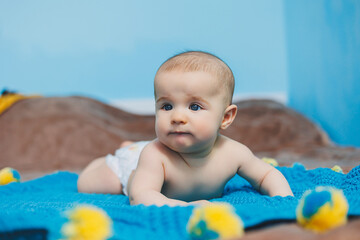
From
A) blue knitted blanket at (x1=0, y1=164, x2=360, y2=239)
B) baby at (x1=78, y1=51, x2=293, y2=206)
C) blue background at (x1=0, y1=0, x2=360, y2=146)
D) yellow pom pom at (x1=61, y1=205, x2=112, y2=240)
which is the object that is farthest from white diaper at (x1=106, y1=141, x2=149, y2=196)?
blue background at (x1=0, y1=0, x2=360, y2=146)

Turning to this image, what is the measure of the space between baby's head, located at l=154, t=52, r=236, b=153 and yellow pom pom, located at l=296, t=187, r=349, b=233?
0.37 m

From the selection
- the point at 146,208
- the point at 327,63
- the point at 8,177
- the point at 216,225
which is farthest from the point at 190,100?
the point at 327,63

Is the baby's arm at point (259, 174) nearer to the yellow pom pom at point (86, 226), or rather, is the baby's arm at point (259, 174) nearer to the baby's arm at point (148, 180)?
the baby's arm at point (148, 180)

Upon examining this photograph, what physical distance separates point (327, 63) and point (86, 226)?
253 cm

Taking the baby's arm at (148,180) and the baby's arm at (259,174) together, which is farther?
the baby's arm at (259,174)

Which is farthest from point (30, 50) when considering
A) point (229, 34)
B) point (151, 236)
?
point (151, 236)

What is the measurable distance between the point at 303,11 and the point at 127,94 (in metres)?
1.78

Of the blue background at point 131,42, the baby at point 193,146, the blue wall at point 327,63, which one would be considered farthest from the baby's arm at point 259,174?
the blue background at point 131,42

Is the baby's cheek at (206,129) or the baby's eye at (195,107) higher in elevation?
the baby's eye at (195,107)

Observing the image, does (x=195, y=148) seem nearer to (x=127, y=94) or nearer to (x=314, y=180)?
(x=314, y=180)

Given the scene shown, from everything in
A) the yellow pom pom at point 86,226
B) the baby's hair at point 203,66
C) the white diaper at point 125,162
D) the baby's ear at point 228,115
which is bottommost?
the white diaper at point 125,162

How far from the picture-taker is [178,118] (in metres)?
0.88

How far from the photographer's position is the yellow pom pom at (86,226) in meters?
0.54

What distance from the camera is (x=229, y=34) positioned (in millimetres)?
3896
